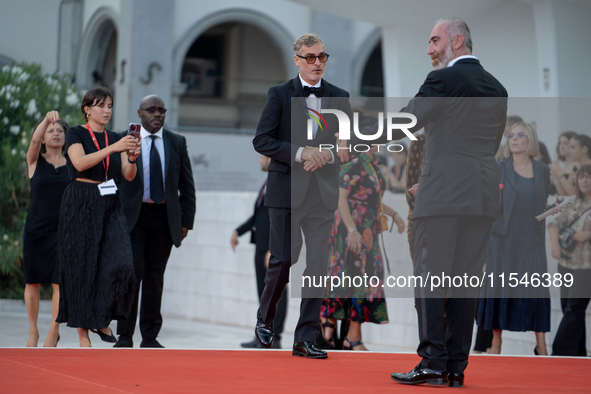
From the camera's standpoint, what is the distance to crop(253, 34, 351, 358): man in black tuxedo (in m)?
5.26

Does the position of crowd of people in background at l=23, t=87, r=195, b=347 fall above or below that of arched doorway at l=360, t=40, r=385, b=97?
below

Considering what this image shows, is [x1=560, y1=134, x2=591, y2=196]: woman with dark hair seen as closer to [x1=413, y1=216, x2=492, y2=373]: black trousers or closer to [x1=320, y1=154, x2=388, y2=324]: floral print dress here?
[x1=320, y1=154, x2=388, y2=324]: floral print dress

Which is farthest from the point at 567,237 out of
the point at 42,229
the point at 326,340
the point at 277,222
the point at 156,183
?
the point at 42,229

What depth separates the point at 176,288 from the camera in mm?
12695

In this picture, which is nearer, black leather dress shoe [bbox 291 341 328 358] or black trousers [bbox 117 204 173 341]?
black leather dress shoe [bbox 291 341 328 358]

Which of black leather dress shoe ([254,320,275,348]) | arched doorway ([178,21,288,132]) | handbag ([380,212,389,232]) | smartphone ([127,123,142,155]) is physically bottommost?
black leather dress shoe ([254,320,275,348])

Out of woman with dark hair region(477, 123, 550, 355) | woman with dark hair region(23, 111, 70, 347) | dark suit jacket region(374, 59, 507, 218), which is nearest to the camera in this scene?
dark suit jacket region(374, 59, 507, 218)

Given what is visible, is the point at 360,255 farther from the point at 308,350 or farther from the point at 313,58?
the point at 313,58

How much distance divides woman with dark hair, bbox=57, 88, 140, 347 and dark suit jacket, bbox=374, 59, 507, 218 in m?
2.28

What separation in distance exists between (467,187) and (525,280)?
3567 mm

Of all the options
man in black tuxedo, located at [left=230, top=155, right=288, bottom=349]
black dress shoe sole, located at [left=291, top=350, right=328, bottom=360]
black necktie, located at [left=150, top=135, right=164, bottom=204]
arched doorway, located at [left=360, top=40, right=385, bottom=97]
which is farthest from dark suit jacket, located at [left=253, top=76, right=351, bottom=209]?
arched doorway, located at [left=360, top=40, right=385, bottom=97]

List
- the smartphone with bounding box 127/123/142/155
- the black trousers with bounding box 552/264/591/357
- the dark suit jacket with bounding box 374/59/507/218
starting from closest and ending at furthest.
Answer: the dark suit jacket with bounding box 374/59/507/218 → the smartphone with bounding box 127/123/142/155 → the black trousers with bounding box 552/264/591/357

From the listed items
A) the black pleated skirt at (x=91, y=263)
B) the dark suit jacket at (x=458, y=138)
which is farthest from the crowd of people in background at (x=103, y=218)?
the dark suit jacket at (x=458, y=138)

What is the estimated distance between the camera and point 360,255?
293 inches
